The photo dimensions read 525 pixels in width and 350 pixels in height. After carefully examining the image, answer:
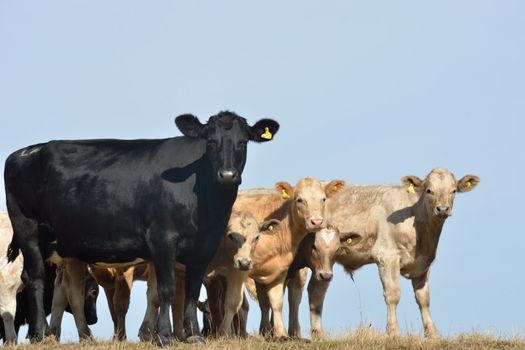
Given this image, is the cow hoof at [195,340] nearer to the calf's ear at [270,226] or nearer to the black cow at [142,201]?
the black cow at [142,201]

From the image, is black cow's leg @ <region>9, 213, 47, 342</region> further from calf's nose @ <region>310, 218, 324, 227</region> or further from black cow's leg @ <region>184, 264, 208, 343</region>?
calf's nose @ <region>310, 218, 324, 227</region>

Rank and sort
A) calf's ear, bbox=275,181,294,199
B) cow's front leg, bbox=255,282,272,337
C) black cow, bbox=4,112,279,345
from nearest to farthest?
black cow, bbox=4,112,279,345 → cow's front leg, bbox=255,282,272,337 → calf's ear, bbox=275,181,294,199

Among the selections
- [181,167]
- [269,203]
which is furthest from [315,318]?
[181,167]

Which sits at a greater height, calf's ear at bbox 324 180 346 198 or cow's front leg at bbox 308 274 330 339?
calf's ear at bbox 324 180 346 198

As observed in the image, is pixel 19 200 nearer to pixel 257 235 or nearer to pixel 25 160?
pixel 25 160

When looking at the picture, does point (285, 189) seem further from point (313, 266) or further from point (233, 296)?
point (233, 296)

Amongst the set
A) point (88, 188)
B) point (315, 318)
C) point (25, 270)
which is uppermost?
point (88, 188)

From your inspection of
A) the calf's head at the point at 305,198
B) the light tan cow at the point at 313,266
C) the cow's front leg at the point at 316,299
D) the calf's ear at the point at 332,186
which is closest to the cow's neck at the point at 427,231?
the light tan cow at the point at 313,266

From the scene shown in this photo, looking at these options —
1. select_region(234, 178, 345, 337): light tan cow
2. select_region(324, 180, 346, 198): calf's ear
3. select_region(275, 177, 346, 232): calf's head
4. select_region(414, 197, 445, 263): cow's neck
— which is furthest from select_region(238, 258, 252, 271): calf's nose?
select_region(414, 197, 445, 263): cow's neck

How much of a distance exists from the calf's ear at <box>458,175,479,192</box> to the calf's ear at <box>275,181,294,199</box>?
327cm

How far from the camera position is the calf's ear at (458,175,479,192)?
21.3 m

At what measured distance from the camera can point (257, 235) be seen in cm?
1877

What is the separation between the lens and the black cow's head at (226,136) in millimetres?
16172

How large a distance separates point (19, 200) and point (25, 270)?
1055 millimetres
